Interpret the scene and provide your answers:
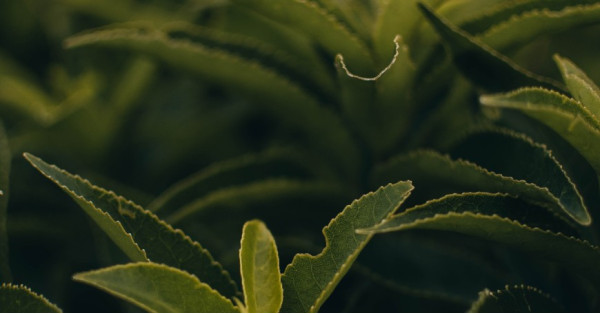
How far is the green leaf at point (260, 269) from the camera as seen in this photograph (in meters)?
0.69

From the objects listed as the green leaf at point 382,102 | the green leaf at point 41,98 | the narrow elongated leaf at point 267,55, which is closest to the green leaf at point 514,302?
the green leaf at point 382,102

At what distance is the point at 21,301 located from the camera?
0.77 metres

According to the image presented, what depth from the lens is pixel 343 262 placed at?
72 cm

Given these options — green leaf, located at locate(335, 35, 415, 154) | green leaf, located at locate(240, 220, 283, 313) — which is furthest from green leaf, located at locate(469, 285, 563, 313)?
green leaf, located at locate(335, 35, 415, 154)

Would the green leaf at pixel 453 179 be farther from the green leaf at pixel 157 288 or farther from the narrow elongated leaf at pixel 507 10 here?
the green leaf at pixel 157 288

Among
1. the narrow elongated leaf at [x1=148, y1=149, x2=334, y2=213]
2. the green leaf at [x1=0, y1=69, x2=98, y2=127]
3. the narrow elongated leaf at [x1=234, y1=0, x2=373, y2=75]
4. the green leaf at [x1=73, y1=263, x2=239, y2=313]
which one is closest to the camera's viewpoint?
the green leaf at [x1=73, y1=263, x2=239, y2=313]

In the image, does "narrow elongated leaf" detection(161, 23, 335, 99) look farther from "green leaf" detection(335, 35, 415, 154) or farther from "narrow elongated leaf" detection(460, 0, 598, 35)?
"narrow elongated leaf" detection(460, 0, 598, 35)

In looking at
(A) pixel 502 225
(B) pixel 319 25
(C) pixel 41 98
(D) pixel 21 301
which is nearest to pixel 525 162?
(A) pixel 502 225

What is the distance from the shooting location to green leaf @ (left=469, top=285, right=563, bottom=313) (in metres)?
0.73

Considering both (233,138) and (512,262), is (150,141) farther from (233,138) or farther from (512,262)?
(512,262)

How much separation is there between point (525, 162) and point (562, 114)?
12 cm

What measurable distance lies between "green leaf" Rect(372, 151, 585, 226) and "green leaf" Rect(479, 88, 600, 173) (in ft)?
0.16

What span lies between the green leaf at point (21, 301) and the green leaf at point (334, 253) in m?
0.28

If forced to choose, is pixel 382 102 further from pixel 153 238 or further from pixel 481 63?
pixel 153 238
